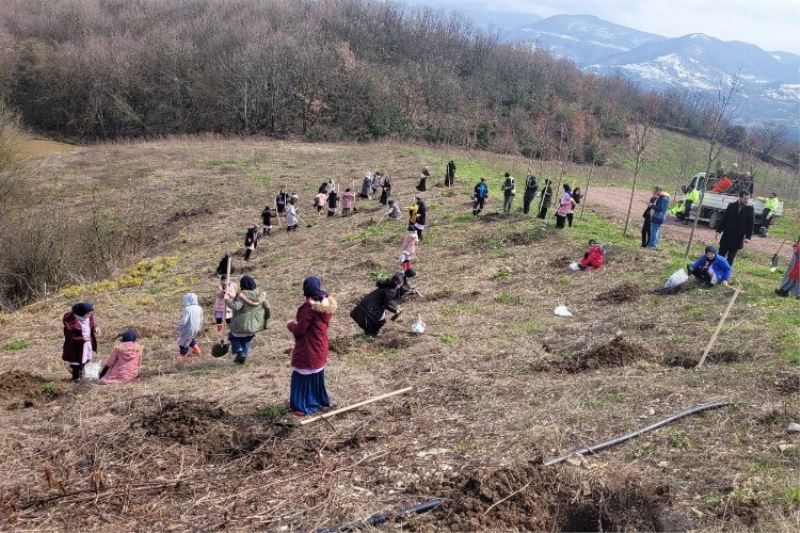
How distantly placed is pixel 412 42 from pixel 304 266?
61.6 metres

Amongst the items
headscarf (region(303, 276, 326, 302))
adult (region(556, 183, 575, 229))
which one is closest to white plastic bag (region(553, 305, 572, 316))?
headscarf (region(303, 276, 326, 302))

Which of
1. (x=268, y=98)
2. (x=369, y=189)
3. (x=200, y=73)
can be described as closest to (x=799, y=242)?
(x=369, y=189)

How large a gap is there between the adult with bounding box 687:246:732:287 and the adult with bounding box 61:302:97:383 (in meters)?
10.5

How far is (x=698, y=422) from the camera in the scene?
6.00 m

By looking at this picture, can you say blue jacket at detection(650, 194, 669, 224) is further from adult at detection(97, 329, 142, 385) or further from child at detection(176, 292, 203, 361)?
adult at detection(97, 329, 142, 385)

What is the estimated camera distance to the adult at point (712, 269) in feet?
34.7

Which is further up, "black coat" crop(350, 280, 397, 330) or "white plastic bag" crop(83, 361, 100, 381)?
"black coat" crop(350, 280, 397, 330)

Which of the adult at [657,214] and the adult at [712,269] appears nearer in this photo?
the adult at [712,269]

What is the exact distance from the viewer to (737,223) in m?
11.8

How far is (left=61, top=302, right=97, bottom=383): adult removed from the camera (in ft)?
29.8

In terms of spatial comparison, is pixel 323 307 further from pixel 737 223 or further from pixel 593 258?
pixel 737 223

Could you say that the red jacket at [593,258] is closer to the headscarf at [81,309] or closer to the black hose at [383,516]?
the black hose at [383,516]

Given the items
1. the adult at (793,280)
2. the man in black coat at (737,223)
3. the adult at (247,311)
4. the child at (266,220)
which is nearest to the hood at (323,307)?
the adult at (247,311)

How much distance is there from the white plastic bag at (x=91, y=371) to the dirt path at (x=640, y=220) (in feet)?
50.5
